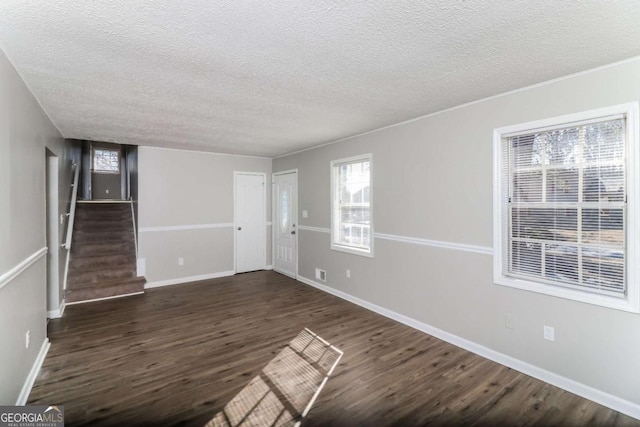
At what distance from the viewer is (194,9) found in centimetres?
151

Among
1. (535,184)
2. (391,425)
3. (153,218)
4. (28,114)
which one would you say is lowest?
(391,425)

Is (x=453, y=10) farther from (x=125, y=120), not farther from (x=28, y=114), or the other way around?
(x=125, y=120)

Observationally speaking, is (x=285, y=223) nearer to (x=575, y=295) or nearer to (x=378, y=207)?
(x=378, y=207)

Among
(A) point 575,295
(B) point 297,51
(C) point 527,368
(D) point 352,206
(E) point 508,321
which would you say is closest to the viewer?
(B) point 297,51

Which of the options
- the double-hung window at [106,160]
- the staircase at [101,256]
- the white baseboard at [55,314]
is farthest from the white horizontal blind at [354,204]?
the double-hung window at [106,160]

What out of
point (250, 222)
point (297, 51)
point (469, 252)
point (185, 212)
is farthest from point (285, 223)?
point (297, 51)

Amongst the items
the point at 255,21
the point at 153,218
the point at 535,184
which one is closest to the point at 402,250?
the point at 535,184

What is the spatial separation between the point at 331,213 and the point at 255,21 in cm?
355

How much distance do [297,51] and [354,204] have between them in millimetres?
2903

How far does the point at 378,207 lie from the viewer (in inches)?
162

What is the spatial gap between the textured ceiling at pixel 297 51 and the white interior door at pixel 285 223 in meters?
2.84

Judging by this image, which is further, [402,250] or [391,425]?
[402,250]

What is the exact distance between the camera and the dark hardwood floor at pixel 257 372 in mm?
2109

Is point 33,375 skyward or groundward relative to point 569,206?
groundward
